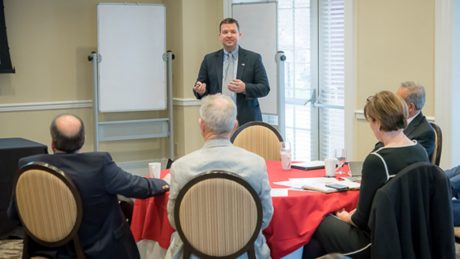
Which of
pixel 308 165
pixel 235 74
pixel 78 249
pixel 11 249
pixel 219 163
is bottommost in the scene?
pixel 11 249

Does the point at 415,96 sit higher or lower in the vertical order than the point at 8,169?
higher

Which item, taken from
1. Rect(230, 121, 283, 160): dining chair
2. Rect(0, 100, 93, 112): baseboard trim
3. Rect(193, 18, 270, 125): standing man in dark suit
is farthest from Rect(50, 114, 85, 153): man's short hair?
Rect(0, 100, 93, 112): baseboard trim

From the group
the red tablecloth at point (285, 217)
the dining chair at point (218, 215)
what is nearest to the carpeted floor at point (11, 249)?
the red tablecloth at point (285, 217)

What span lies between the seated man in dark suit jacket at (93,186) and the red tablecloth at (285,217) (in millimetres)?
216

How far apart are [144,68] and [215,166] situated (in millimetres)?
4173

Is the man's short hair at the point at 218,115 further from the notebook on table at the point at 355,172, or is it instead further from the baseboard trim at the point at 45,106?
the baseboard trim at the point at 45,106

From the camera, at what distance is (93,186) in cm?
293

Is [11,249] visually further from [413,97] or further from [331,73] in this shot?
[331,73]

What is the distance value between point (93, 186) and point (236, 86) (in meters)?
2.25

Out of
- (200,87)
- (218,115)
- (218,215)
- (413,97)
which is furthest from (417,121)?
(200,87)

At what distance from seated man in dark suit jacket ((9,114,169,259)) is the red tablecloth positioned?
0.22 m

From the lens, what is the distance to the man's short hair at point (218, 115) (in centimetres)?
280

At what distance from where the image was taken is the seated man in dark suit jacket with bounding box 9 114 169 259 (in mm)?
2932

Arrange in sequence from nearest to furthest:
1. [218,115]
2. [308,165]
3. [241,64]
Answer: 1. [218,115]
2. [308,165]
3. [241,64]
